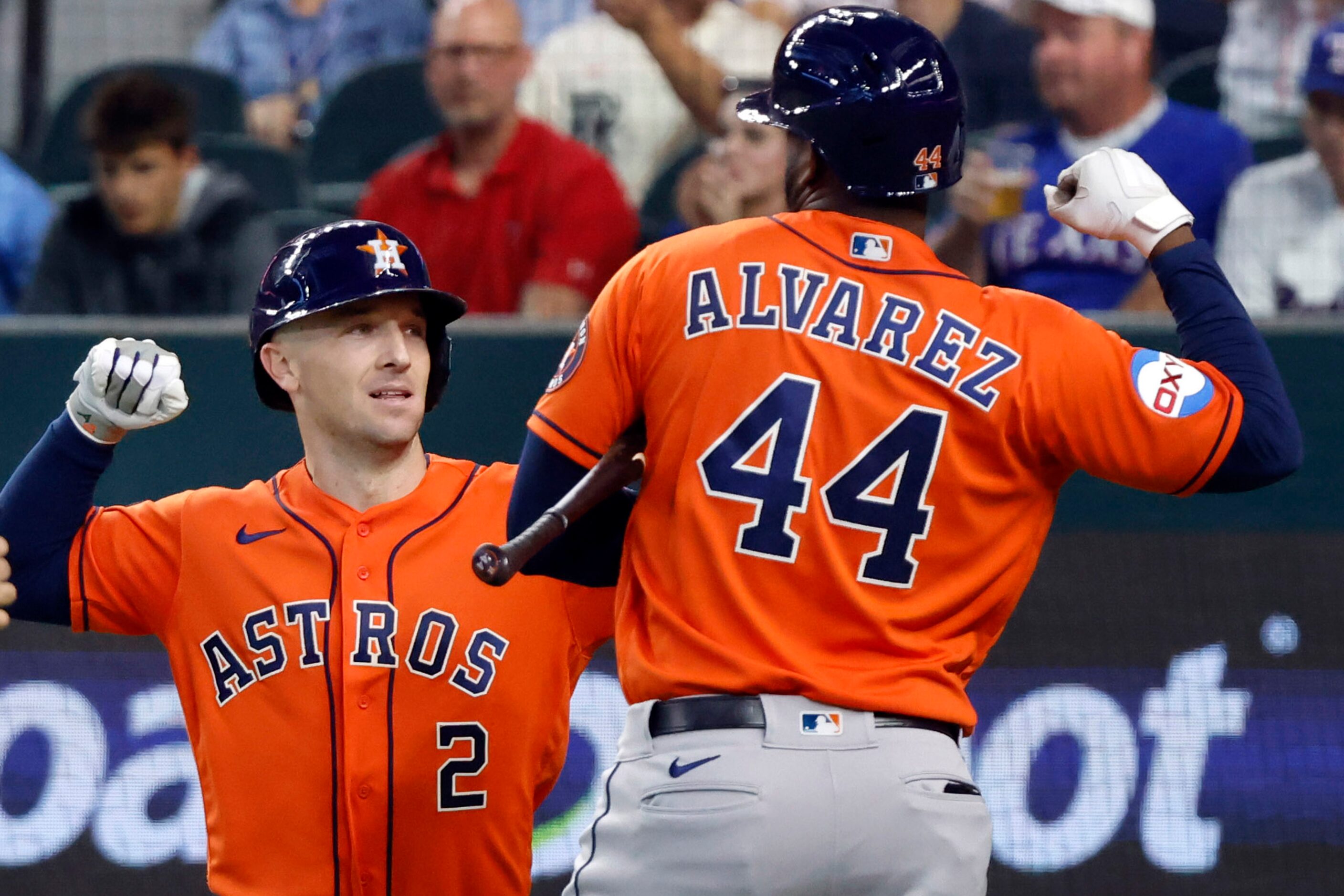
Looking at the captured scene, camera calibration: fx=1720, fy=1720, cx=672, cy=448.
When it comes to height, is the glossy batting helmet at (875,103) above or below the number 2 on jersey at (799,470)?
above

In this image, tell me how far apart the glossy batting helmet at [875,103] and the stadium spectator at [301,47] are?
366 centimetres

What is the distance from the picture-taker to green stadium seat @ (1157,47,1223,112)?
501 cm

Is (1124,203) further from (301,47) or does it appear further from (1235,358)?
(301,47)

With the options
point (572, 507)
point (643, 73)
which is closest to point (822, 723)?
point (572, 507)

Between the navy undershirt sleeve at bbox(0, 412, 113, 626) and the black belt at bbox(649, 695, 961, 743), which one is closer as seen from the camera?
the black belt at bbox(649, 695, 961, 743)

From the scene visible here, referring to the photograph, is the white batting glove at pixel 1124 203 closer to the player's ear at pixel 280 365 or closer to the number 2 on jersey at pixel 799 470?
the number 2 on jersey at pixel 799 470

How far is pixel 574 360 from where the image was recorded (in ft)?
7.62

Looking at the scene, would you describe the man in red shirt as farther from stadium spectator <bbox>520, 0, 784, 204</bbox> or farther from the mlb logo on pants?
the mlb logo on pants

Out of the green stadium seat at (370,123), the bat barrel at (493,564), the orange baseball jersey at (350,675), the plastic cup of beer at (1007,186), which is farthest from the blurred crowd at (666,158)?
the bat barrel at (493,564)

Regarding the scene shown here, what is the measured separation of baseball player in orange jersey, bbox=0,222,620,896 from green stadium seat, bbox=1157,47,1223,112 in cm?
289

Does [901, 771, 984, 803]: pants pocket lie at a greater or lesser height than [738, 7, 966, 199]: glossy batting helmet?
lesser

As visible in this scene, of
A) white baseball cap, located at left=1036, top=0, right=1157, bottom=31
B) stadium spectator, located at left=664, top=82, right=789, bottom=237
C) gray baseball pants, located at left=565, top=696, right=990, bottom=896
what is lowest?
gray baseball pants, located at left=565, top=696, right=990, bottom=896

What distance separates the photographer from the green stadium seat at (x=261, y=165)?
5395mm

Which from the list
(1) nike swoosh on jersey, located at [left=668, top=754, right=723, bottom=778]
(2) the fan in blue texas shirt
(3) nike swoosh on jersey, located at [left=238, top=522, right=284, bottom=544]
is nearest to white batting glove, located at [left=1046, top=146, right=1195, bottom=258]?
(1) nike swoosh on jersey, located at [left=668, top=754, right=723, bottom=778]
